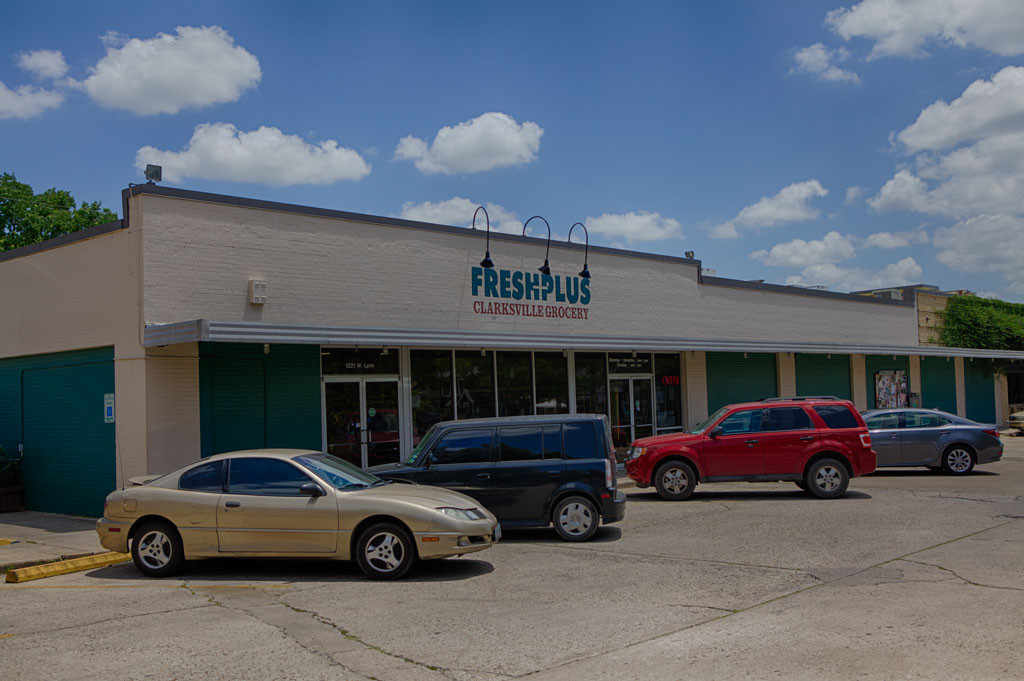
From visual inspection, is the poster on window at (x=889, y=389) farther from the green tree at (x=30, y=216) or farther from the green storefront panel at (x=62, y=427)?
the green tree at (x=30, y=216)

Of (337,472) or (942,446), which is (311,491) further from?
(942,446)

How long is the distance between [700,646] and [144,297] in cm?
1108

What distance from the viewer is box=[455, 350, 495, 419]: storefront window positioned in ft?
62.8

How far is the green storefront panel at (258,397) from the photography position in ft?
49.3

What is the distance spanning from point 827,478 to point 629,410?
26.7 ft

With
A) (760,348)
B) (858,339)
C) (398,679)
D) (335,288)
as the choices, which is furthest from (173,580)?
(858,339)

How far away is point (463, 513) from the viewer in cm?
970

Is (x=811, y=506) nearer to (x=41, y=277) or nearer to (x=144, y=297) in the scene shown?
(x=144, y=297)

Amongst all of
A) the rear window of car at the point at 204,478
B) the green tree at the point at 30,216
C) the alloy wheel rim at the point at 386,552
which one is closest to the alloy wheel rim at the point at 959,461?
the alloy wheel rim at the point at 386,552

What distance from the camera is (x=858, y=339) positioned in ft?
103

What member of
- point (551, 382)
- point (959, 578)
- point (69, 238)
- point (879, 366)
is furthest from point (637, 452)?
point (879, 366)

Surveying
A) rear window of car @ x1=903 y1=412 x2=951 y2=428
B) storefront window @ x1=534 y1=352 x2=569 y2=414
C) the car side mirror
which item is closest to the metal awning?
storefront window @ x1=534 y1=352 x2=569 y2=414

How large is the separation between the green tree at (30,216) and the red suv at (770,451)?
37408mm

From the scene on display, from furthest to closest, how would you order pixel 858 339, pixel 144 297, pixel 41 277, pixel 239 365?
pixel 858 339, pixel 41 277, pixel 239 365, pixel 144 297
